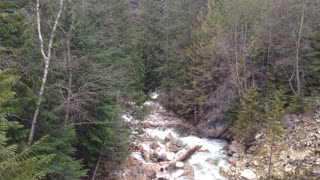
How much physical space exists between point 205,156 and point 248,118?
3374 millimetres

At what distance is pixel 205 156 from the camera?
18.0 m

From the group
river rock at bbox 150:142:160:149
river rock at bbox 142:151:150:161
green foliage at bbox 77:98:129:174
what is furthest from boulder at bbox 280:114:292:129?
green foliage at bbox 77:98:129:174

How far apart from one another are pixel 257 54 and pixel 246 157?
7276mm

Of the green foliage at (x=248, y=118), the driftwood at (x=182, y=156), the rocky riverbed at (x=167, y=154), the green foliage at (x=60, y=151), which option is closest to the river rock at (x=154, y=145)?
the rocky riverbed at (x=167, y=154)

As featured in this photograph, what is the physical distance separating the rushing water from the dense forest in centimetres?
151

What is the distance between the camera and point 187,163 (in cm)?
1692

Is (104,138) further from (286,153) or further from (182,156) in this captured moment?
(286,153)

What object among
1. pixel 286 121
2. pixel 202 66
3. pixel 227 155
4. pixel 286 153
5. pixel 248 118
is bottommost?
pixel 227 155

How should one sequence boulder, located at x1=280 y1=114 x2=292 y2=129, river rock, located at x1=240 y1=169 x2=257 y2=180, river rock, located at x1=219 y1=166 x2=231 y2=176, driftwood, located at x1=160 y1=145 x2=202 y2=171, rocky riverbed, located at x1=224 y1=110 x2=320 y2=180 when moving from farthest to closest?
boulder, located at x1=280 y1=114 x2=292 y2=129, driftwood, located at x1=160 y1=145 x2=202 y2=171, river rock, located at x1=219 y1=166 x2=231 y2=176, river rock, located at x1=240 y1=169 x2=257 y2=180, rocky riverbed, located at x1=224 y1=110 x2=320 y2=180

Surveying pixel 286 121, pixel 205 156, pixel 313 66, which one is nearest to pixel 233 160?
pixel 205 156

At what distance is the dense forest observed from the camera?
923 centimetres

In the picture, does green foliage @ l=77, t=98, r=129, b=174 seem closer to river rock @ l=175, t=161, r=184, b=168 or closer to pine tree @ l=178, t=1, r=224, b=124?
river rock @ l=175, t=161, r=184, b=168

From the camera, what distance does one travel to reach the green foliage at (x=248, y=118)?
1800 centimetres

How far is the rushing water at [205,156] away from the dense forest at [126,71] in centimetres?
151
